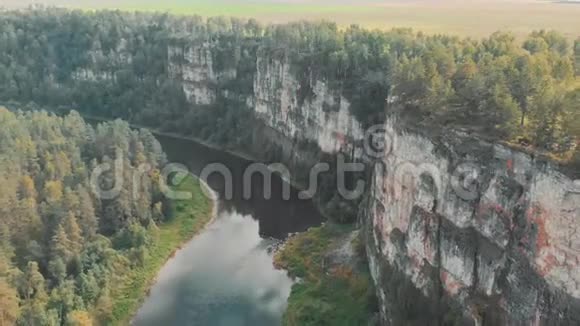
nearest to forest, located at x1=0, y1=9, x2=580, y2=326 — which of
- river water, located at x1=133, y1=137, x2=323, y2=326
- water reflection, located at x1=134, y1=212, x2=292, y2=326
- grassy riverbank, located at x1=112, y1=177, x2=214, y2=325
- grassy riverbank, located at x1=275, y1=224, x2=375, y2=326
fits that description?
grassy riverbank, located at x1=112, y1=177, x2=214, y2=325

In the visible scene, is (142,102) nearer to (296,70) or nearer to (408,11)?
(296,70)

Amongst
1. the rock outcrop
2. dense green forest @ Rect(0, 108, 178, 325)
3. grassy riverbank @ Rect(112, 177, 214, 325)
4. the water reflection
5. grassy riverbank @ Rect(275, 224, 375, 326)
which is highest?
the rock outcrop

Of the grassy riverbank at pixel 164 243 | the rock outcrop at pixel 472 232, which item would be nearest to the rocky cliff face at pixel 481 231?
the rock outcrop at pixel 472 232

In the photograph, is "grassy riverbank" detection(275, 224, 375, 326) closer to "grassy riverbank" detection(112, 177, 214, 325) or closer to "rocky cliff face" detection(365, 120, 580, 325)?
"rocky cliff face" detection(365, 120, 580, 325)

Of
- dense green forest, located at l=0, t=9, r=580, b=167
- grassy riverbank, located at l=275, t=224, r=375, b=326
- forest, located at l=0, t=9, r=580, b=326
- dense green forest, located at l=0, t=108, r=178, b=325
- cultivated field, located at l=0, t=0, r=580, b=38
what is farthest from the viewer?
cultivated field, located at l=0, t=0, r=580, b=38

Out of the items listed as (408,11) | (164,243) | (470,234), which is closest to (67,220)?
(164,243)

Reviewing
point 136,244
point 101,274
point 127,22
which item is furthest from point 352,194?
point 127,22
